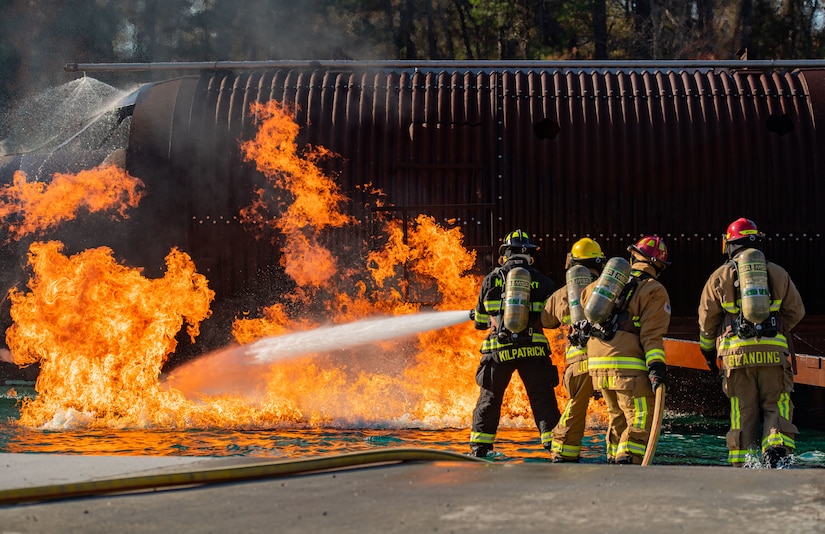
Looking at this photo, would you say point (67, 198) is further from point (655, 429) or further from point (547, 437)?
point (655, 429)

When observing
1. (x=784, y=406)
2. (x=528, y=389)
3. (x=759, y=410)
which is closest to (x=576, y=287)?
(x=528, y=389)

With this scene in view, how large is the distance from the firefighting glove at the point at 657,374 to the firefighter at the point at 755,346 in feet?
2.22

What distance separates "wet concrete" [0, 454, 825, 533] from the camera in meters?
A: 4.14

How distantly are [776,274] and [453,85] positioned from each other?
14.0 ft

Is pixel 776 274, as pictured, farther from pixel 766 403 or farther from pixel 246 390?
pixel 246 390

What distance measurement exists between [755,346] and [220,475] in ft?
12.8

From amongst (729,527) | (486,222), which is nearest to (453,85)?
(486,222)

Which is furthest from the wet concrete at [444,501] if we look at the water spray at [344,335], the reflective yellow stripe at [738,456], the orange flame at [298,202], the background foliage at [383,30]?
the background foliage at [383,30]

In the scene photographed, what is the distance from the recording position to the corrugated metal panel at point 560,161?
10023mm

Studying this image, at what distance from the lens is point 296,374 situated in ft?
32.2

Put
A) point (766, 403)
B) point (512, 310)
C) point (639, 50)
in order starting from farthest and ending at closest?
point (639, 50)
point (512, 310)
point (766, 403)

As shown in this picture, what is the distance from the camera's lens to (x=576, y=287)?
749cm

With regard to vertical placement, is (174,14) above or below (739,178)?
above

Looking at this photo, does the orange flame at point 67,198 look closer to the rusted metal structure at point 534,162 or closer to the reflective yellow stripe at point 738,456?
the rusted metal structure at point 534,162
